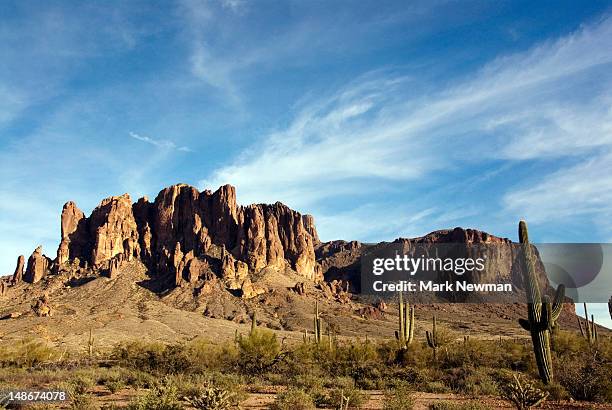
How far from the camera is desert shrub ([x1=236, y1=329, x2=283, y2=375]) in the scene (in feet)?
84.8

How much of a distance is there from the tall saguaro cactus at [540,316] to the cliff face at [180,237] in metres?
87.0

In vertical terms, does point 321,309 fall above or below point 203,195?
below

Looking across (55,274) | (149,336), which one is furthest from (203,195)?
(149,336)

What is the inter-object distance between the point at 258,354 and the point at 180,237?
326ft

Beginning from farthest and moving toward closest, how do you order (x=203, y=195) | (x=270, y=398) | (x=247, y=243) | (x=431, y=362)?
(x=203, y=195) → (x=247, y=243) → (x=431, y=362) → (x=270, y=398)

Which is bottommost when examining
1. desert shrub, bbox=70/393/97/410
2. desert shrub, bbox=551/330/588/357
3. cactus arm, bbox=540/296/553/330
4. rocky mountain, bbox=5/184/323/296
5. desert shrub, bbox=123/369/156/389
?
desert shrub, bbox=123/369/156/389

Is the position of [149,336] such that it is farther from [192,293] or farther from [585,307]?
[585,307]

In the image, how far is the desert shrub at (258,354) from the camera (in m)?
25.8

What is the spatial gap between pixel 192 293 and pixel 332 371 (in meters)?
74.7

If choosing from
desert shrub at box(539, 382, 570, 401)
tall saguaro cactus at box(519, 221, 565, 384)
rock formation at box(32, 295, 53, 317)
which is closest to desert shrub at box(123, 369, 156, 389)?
desert shrub at box(539, 382, 570, 401)

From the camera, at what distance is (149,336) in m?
61.2

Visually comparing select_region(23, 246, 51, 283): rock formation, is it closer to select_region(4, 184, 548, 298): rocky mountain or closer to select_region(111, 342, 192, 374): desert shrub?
select_region(4, 184, 548, 298): rocky mountain

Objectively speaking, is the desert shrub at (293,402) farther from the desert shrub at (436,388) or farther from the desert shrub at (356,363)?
the desert shrub at (356,363)

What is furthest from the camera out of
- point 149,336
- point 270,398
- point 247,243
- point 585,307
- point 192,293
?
point 247,243
